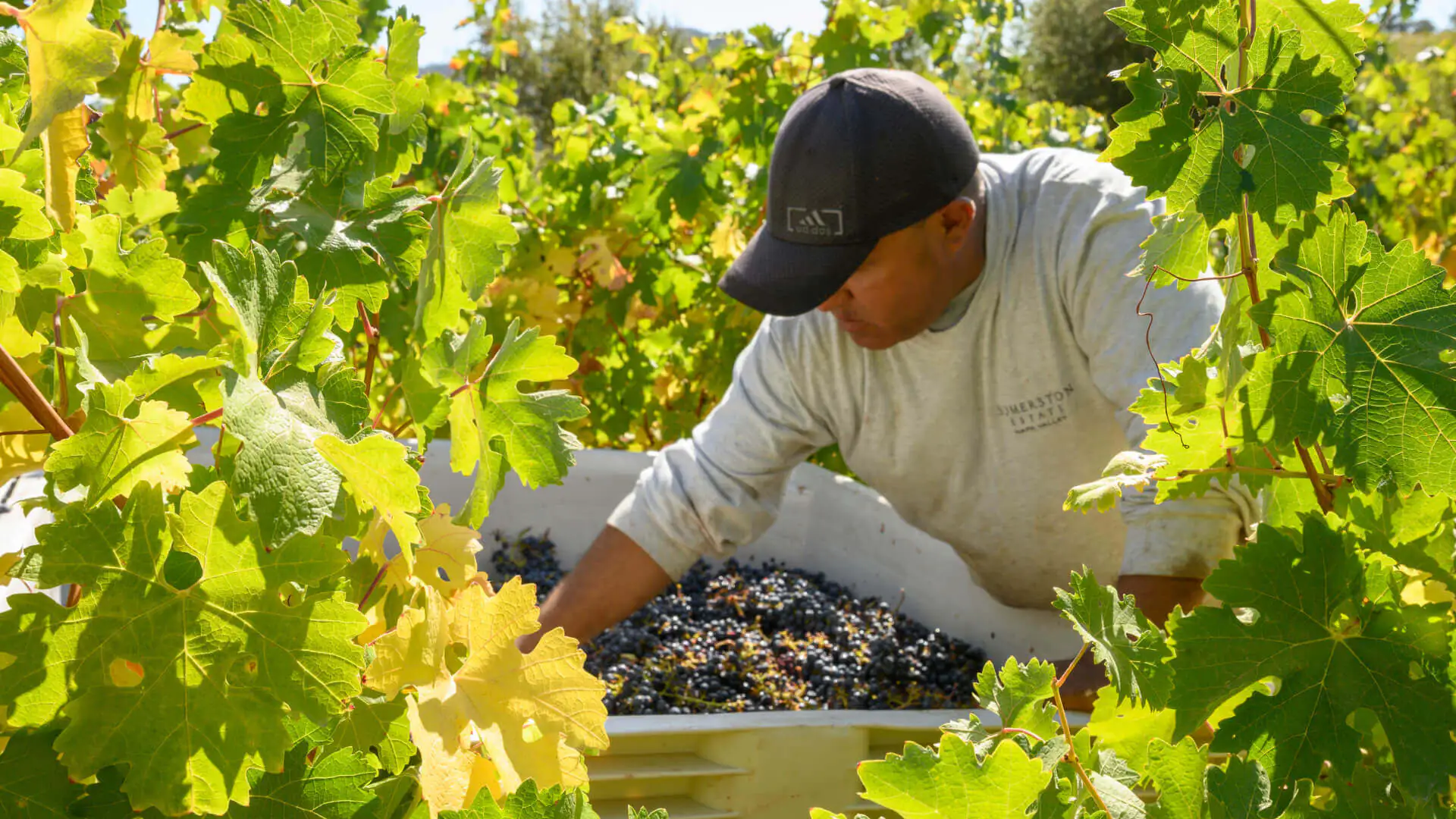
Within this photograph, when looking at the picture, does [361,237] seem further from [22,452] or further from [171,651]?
[171,651]

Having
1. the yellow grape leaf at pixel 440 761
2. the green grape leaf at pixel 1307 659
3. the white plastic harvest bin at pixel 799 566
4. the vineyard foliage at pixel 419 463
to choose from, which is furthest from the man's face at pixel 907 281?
the yellow grape leaf at pixel 440 761

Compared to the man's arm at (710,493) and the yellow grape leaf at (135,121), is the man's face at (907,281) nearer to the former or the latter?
the man's arm at (710,493)

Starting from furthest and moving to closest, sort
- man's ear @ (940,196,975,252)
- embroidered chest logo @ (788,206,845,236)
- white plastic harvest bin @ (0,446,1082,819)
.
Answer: man's ear @ (940,196,975,252), embroidered chest logo @ (788,206,845,236), white plastic harvest bin @ (0,446,1082,819)

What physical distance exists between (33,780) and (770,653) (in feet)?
5.79

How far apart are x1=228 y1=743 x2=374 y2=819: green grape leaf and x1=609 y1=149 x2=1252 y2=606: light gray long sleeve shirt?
4.96 feet

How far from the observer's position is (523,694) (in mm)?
666

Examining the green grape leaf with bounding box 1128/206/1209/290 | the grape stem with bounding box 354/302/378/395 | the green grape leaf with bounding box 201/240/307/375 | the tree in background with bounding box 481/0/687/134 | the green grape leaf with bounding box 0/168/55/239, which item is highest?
the green grape leaf with bounding box 1128/206/1209/290

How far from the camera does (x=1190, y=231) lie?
73 centimetres

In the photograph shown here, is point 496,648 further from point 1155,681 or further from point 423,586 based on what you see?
point 1155,681

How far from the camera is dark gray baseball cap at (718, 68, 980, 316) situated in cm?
187

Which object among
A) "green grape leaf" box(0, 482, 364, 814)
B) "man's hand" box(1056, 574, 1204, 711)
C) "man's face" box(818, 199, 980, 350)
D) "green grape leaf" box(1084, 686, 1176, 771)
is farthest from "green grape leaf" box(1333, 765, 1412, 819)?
"man's face" box(818, 199, 980, 350)

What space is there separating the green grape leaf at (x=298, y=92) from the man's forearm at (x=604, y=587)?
1.19 metres

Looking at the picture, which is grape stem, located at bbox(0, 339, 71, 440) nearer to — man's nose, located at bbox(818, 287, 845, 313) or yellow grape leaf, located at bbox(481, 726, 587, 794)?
yellow grape leaf, located at bbox(481, 726, 587, 794)

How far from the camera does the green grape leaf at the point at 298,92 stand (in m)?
0.83
